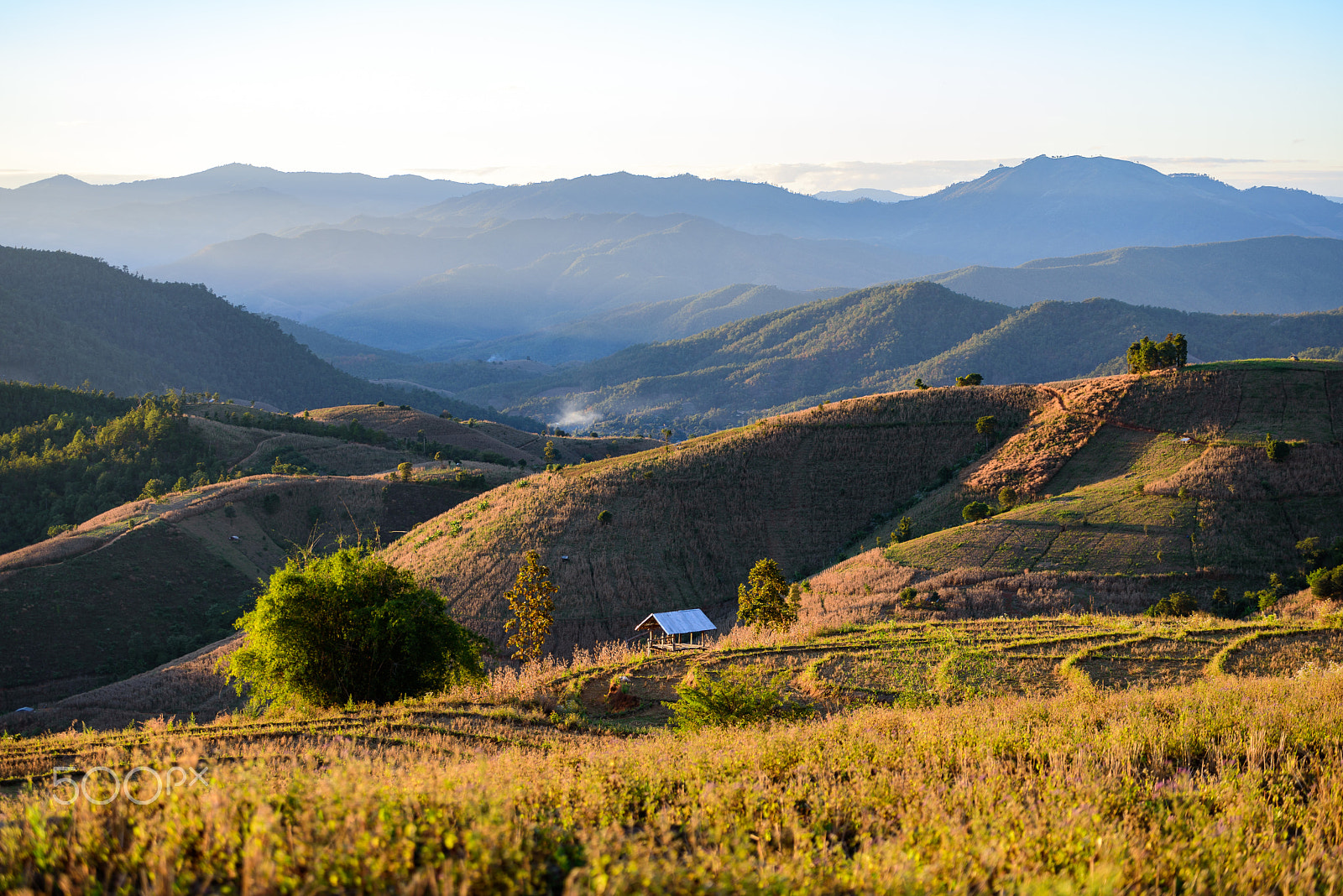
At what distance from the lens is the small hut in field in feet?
125

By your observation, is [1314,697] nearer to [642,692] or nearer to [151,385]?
[642,692]

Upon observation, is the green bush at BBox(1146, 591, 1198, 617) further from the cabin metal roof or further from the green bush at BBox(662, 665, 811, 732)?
the green bush at BBox(662, 665, 811, 732)

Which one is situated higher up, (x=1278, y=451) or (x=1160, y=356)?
(x=1160, y=356)

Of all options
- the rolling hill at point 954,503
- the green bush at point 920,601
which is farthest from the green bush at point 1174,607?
the green bush at point 920,601

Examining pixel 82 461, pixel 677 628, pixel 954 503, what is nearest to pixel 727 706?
pixel 677 628

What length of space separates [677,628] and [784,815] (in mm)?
31300

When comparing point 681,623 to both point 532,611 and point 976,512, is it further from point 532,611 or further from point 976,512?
point 976,512

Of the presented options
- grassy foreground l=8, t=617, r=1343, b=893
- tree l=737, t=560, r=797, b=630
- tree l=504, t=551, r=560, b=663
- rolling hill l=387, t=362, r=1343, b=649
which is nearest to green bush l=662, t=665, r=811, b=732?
grassy foreground l=8, t=617, r=1343, b=893

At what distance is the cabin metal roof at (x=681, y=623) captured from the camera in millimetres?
38031

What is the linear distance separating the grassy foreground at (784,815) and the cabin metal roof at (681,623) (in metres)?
26.3

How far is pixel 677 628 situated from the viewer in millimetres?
38219

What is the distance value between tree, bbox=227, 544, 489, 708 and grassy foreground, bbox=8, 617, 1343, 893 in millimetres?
8315

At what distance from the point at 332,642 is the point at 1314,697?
20.0 meters

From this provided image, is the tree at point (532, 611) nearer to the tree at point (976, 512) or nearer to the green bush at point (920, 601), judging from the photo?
the green bush at point (920, 601)
